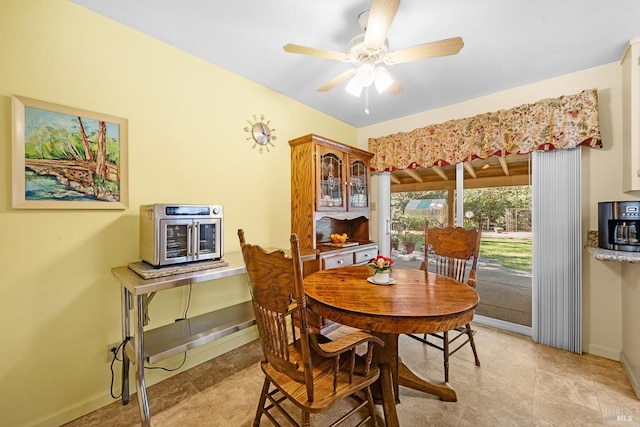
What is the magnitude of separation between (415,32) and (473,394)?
2.59 metres

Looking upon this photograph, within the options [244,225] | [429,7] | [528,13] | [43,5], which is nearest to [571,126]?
[528,13]

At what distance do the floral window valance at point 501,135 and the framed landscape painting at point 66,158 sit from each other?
2933 millimetres

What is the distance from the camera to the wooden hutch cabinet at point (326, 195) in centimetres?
277

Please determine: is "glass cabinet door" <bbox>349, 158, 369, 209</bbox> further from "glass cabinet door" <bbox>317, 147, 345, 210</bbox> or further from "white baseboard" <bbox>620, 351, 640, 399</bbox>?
"white baseboard" <bbox>620, 351, 640, 399</bbox>

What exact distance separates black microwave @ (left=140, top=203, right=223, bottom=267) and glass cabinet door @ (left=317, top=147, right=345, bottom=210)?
4.11ft

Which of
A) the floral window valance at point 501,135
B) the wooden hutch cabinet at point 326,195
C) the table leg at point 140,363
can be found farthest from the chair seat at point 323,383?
the floral window valance at point 501,135

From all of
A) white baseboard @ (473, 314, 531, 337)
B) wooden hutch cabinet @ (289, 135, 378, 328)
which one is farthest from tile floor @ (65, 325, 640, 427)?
wooden hutch cabinet @ (289, 135, 378, 328)

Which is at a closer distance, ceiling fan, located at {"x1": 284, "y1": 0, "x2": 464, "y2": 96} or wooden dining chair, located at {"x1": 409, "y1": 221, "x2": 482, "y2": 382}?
ceiling fan, located at {"x1": 284, "y1": 0, "x2": 464, "y2": 96}

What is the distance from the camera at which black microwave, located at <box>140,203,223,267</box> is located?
1.60 meters

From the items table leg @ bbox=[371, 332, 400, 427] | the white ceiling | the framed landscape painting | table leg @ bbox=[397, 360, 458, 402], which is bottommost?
table leg @ bbox=[397, 360, 458, 402]

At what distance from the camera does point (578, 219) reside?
233cm

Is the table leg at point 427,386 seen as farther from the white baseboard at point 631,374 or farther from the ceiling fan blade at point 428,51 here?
the ceiling fan blade at point 428,51

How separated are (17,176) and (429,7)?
2.63 metres

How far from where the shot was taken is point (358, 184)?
3398 millimetres
